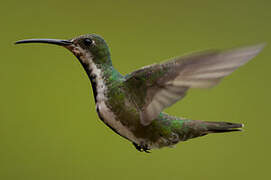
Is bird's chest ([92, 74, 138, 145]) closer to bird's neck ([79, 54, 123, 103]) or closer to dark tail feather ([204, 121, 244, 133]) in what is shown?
bird's neck ([79, 54, 123, 103])

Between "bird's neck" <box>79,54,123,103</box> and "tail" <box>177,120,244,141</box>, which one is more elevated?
"bird's neck" <box>79,54,123,103</box>

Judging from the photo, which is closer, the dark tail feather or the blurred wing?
the blurred wing

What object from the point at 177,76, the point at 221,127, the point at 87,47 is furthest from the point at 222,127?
the point at 87,47

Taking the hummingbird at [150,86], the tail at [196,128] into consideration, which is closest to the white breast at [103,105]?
the hummingbird at [150,86]

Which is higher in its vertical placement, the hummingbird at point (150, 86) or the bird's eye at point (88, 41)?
the bird's eye at point (88, 41)

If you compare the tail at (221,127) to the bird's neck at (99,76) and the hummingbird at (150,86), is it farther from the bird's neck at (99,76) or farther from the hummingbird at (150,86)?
the bird's neck at (99,76)

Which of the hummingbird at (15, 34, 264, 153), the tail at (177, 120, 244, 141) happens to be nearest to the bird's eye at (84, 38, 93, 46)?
the hummingbird at (15, 34, 264, 153)

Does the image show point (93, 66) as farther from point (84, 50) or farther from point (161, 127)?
point (161, 127)

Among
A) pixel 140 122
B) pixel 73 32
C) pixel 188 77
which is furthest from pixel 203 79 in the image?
pixel 73 32
